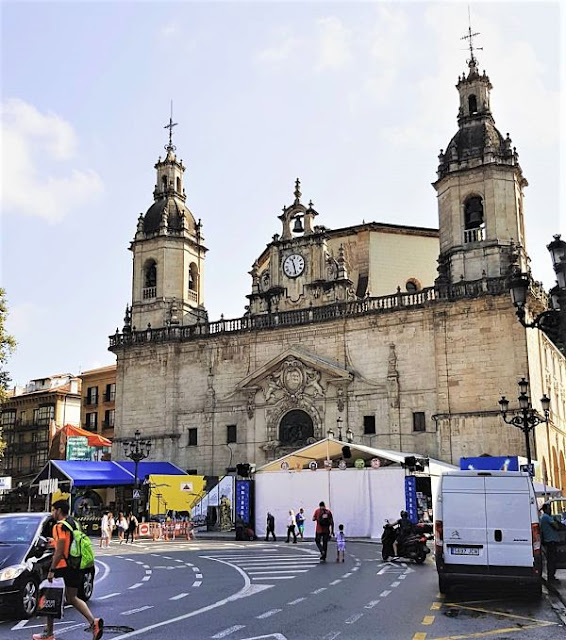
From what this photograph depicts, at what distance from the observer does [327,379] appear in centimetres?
4056

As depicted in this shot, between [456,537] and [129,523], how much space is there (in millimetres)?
21289

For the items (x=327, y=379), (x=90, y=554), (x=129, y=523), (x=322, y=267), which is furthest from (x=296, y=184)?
(x=90, y=554)

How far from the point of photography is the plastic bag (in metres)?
9.09

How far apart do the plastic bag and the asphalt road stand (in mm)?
764

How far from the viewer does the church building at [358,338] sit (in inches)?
1442

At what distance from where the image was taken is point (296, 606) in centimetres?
1209

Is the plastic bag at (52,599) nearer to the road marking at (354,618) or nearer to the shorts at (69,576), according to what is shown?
the shorts at (69,576)

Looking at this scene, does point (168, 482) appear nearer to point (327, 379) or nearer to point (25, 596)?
point (327, 379)

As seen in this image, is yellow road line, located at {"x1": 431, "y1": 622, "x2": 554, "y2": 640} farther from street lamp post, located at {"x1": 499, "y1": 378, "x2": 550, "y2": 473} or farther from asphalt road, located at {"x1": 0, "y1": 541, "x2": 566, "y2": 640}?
street lamp post, located at {"x1": 499, "y1": 378, "x2": 550, "y2": 473}

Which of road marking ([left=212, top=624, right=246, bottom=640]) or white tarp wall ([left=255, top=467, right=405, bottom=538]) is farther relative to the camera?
white tarp wall ([left=255, top=467, right=405, bottom=538])

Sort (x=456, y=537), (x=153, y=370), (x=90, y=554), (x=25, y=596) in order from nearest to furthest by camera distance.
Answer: (x=90, y=554) → (x=25, y=596) → (x=456, y=537) → (x=153, y=370)

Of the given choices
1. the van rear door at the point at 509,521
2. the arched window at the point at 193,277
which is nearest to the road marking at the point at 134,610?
the van rear door at the point at 509,521

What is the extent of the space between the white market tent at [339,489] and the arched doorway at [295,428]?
7378mm

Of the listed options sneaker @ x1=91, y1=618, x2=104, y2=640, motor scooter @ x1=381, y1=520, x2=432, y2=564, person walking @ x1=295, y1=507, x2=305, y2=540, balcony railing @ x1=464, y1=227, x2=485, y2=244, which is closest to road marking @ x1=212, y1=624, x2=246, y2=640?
sneaker @ x1=91, y1=618, x2=104, y2=640
